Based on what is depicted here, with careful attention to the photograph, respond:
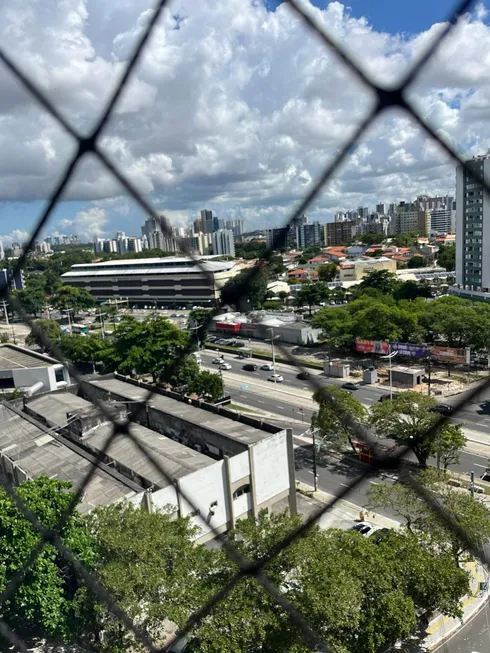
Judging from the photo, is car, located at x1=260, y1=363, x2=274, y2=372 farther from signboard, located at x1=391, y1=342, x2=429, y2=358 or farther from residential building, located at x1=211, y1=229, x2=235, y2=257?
residential building, located at x1=211, y1=229, x2=235, y2=257

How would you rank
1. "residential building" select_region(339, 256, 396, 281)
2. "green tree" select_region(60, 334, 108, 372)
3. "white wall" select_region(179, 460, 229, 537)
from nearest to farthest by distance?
"white wall" select_region(179, 460, 229, 537)
"green tree" select_region(60, 334, 108, 372)
"residential building" select_region(339, 256, 396, 281)

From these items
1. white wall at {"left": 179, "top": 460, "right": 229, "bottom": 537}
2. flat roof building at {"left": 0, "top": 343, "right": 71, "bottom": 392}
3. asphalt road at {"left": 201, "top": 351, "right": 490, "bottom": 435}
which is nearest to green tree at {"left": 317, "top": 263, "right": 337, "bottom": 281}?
asphalt road at {"left": 201, "top": 351, "right": 490, "bottom": 435}

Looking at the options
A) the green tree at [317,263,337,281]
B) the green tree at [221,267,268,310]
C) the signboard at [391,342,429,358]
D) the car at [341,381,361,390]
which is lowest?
the car at [341,381,361,390]

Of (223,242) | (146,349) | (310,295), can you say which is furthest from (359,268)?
(223,242)

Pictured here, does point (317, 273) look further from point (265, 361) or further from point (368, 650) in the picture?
point (368, 650)

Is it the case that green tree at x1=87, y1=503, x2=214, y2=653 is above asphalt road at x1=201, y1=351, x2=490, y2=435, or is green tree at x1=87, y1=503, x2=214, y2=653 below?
above

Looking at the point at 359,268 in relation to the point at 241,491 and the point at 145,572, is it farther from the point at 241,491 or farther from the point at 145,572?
the point at 145,572

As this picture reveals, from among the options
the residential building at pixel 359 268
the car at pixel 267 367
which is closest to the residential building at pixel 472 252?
the car at pixel 267 367
